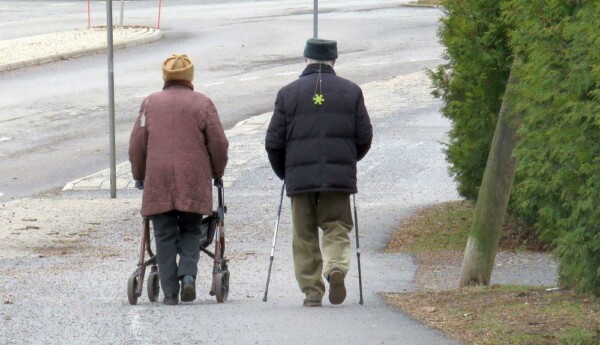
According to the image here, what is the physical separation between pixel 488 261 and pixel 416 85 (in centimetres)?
1436

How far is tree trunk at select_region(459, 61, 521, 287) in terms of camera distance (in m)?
9.99

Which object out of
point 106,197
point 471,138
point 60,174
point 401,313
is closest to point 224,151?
point 401,313

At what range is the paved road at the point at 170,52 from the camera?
755 inches

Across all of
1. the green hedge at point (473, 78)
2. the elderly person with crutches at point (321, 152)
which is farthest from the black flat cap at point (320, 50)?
the green hedge at point (473, 78)

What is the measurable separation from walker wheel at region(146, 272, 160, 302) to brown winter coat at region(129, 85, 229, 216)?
1.68 ft

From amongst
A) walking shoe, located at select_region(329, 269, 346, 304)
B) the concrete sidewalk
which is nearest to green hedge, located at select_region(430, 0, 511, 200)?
walking shoe, located at select_region(329, 269, 346, 304)

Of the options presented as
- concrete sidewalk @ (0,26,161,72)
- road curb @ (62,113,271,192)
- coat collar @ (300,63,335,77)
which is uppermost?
coat collar @ (300,63,335,77)

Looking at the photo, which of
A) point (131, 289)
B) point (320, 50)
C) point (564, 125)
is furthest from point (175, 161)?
point (564, 125)

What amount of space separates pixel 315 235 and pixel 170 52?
1993cm

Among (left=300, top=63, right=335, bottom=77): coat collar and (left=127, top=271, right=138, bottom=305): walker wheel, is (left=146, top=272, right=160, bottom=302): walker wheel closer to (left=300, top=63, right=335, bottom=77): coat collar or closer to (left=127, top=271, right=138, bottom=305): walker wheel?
(left=127, top=271, right=138, bottom=305): walker wheel

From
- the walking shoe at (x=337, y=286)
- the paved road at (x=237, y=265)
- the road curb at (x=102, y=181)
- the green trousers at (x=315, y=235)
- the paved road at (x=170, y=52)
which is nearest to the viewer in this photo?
the paved road at (x=237, y=265)

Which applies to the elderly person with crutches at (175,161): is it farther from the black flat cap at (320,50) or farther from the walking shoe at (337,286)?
the walking shoe at (337,286)

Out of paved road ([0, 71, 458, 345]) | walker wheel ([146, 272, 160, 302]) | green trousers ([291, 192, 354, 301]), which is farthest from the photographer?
walker wheel ([146, 272, 160, 302])

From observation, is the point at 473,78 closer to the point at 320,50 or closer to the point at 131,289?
the point at 320,50
